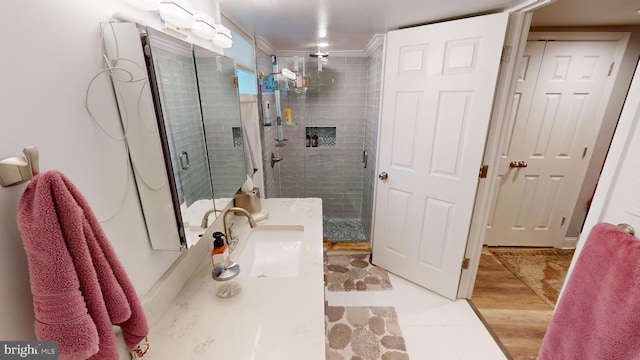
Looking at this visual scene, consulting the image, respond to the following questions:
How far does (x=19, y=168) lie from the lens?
18.2 inches

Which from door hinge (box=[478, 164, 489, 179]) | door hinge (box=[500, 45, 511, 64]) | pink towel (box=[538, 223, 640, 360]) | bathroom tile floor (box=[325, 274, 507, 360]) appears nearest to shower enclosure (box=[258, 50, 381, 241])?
bathroom tile floor (box=[325, 274, 507, 360])

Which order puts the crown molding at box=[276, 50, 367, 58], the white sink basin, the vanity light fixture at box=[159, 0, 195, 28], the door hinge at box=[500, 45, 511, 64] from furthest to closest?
1. the crown molding at box=[276, 50, 367, 58]
2. the door hinge at box=[500, 45, 511, 64]
3. the white sink basin
4. the vanity light fixture at box=[159, 0, 195, 28]

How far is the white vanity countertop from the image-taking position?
2.60ft

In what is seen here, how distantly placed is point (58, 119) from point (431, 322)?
7.29 ft

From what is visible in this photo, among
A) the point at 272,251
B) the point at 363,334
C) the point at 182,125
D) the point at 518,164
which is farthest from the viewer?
the point at 518,164

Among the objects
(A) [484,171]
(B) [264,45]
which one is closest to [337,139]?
(B) [264,45]

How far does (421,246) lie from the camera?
211cm

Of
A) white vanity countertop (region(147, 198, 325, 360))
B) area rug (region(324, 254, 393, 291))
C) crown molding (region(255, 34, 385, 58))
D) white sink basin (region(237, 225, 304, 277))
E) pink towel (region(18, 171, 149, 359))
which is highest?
crown molding (region(255, 34, 385, 58))

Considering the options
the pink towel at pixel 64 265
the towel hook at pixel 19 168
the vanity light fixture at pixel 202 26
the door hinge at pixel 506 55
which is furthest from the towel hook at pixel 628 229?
the vanity light fixture at pixel 202 26

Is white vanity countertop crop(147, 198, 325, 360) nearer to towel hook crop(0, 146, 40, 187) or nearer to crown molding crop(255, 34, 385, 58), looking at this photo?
towel hook crop(0, 146, 40, 187)

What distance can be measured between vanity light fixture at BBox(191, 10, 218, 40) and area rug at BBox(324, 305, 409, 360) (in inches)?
75.3

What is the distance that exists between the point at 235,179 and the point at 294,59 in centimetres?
162

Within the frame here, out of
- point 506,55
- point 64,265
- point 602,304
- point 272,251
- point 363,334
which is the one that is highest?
point 506,55

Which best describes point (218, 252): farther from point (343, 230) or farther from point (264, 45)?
point (343, 230)
